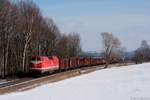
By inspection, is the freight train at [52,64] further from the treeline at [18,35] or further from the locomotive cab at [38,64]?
the treeline at [18,35]

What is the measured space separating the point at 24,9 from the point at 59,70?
732 inches

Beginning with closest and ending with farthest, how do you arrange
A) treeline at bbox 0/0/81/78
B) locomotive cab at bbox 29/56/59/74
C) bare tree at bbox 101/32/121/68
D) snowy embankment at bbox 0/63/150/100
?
1. snowy embankment at bbox 0/63/150/100
2. locomotive cab at bbox 29/56/59/74
3. treeline at bbox 0/0/81/78
4. bare tree at bbox 101/32/121/68

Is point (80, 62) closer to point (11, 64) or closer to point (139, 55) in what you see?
point (11, 64)

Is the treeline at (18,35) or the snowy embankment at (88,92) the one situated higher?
the treeline at (18,35)

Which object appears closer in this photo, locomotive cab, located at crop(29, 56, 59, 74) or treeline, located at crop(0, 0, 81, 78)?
locomotive cab, located at crop(29, 56, 59, 74)

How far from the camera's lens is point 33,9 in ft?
266

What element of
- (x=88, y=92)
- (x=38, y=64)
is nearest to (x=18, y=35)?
(x=38, y=64)

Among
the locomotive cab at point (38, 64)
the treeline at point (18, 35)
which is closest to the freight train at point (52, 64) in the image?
the locomotive cab at point (38, 64)

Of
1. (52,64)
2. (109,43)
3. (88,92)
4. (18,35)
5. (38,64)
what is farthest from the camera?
(109,43)

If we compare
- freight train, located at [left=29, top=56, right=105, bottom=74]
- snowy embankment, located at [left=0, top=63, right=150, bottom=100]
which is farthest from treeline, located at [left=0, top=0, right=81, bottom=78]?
snowy embankment, located at [left=0, top=63, right=150, bottom=100]

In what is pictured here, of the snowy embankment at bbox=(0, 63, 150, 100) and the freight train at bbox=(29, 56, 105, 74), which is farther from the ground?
the freight train at bbox=(29, 56, 105, 74)

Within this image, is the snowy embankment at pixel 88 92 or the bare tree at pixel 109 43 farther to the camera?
the bare tree at pixel 109 43

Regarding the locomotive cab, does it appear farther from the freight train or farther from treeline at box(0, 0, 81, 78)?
treeline at box(0, 0, 81, 78)

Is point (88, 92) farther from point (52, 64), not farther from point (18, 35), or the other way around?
point (18, 35)
